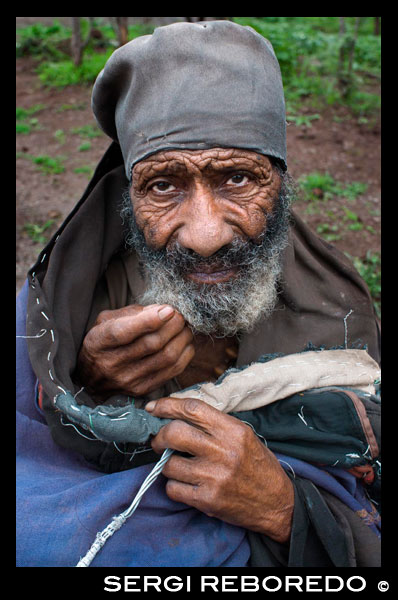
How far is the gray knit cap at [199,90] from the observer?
72.1 inches

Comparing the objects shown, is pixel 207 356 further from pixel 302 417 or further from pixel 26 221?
pixel 26 221

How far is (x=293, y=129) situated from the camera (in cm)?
681

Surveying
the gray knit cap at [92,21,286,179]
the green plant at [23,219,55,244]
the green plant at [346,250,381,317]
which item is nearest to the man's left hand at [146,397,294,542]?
the gray knit cap at [92,21,286,179]

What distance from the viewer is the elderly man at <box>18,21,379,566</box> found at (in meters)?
1.68

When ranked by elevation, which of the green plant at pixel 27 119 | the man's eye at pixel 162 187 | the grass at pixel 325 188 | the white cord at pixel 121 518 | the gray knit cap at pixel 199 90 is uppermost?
the gray knit cap at pixel 199 90

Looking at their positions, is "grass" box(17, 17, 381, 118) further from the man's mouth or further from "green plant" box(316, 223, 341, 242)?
the man's mouth

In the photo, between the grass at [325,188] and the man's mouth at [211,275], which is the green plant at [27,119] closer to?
the grass at [325,188]

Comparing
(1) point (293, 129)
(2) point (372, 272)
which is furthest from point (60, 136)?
(2) point (372, 272)

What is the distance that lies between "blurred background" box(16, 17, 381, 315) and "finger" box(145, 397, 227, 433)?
9.86 ft

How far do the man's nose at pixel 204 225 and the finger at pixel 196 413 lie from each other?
57 cm

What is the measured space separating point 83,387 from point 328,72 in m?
7.78

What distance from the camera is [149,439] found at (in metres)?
1.84

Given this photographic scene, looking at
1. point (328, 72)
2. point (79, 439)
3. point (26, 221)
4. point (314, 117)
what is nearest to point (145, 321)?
point (79, 439)

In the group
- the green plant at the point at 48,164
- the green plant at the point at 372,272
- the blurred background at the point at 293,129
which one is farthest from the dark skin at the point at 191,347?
the green plant at the point at 48,164
